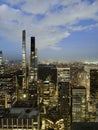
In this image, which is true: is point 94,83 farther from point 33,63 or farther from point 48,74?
point 33,63

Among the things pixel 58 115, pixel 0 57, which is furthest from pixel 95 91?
pixel 0 57

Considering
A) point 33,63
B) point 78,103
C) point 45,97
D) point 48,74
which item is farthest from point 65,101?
point 33,63

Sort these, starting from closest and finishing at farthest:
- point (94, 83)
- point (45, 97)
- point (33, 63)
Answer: point (45, 97), point (94, 83), point (33, 63)

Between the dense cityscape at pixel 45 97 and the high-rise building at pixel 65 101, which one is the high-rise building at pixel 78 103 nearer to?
the dense cityscape at pixel 45 97

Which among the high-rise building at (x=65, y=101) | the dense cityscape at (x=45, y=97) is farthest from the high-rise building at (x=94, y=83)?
the high-rise building at (x=65, y=101)

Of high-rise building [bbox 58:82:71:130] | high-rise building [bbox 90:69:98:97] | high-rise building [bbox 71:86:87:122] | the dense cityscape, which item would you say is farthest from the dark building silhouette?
high-rise building [bbox 71:86:87:122]

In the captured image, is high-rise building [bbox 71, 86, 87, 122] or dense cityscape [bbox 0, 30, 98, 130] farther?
high-rise building [bbox 71, 86, 87, 122]

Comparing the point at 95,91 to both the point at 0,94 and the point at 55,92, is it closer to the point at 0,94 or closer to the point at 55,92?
the point at 55,92

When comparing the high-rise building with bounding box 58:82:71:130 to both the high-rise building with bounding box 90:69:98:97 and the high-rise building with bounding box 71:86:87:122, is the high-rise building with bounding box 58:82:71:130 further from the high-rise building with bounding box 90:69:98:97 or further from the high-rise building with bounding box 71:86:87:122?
the high-rise building with bounding box 90:69:98:97
